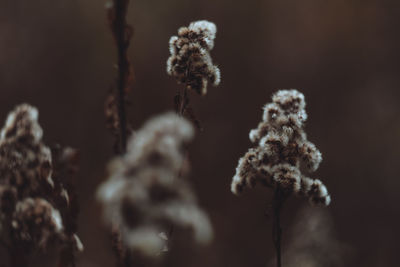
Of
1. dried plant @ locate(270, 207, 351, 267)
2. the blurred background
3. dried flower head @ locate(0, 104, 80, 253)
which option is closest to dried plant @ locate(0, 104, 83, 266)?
dried flower head @ locate(0, 104, 80, 253)

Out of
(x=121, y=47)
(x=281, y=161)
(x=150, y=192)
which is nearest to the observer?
(x=150, y=192)

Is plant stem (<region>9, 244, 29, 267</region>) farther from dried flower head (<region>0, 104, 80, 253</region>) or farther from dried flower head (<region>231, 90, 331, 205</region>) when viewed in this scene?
dried flower head (<region>231, 90, 331, 205</region>)

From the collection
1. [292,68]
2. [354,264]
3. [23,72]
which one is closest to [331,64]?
[292,68]

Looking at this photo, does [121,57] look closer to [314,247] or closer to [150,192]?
[150,192]

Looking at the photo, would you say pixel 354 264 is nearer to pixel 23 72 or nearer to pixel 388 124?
pixel 388 124

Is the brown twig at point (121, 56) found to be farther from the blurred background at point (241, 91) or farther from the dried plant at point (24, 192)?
the blurred background at point (241, 91)

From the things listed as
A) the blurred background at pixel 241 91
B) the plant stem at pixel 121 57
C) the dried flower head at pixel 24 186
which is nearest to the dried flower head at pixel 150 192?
the plant stem at pixel 121 57

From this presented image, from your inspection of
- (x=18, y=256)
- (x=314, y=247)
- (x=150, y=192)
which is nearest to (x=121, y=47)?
(x=150, y=192)
